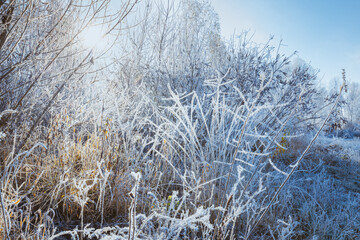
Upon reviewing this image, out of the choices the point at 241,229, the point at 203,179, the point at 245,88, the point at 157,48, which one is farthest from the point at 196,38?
the point at 241,229

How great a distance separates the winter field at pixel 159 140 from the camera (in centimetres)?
145

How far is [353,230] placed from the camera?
215 cm

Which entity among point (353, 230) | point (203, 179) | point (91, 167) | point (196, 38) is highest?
point (196, 38)

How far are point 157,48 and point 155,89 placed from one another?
0.89 m

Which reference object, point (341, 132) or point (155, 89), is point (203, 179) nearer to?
point (155, 89)

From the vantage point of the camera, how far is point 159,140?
2691mm

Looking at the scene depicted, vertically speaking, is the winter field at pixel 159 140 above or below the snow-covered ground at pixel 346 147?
below

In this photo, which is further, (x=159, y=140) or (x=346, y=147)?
(x=346, y=147)

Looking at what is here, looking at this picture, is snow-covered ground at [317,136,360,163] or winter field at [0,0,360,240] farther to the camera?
snow-covered ground at [317,136,360,163]

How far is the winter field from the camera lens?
1.45 meters

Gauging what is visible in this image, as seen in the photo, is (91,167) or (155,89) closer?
(91,167)

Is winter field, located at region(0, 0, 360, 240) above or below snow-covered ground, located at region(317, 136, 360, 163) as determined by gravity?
below

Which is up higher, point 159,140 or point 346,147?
point 346,147

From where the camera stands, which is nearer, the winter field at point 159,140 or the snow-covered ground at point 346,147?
the winter field at point 159,140
